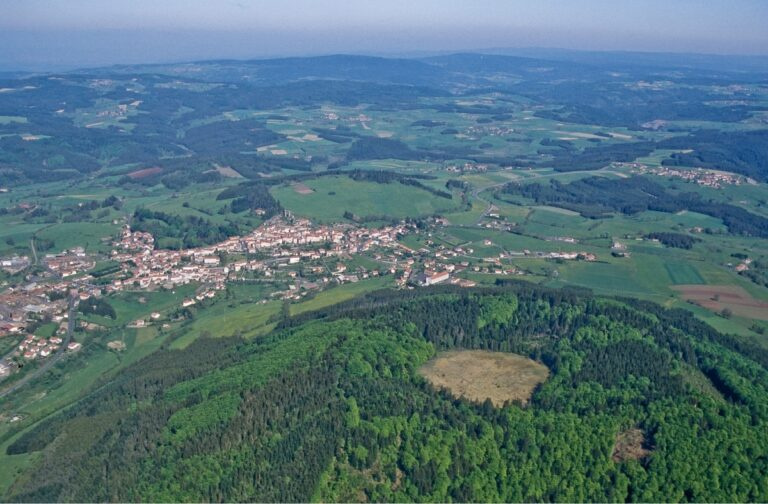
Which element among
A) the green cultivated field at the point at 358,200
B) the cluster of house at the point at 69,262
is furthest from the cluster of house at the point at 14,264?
the green cultivated field at the point at 358,200

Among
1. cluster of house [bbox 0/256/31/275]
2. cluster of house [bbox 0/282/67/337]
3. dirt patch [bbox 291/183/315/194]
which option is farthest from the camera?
dirt patch [bbox 291/183/315/194]

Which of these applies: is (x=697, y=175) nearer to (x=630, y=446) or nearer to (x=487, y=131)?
(x=487, y=131)

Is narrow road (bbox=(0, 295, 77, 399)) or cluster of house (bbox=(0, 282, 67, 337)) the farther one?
cluster of house (bbox=(0, 282, 67, 337))

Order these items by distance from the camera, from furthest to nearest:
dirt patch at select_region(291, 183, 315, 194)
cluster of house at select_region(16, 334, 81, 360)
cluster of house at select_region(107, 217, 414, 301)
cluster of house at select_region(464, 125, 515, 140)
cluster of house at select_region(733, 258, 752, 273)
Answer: cluster of house at select_region(464, 125, 515, 140), dirt patch at select_region(291, 183, 315, 194), cluster of house at select_region(733, 258, 752, 273), cluster of house at select_region(107, 217, 414, 301), cluster of house at select_region(16, 334, 81, 360)

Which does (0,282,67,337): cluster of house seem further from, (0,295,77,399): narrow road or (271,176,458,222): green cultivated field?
(271,176,458,222): green cultivated field

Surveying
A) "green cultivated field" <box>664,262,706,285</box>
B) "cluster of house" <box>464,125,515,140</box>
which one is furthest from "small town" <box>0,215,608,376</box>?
"cluster of house" <box>464,125,515,140</box>

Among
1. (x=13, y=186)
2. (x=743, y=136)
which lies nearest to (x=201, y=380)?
(x=13, y=186)

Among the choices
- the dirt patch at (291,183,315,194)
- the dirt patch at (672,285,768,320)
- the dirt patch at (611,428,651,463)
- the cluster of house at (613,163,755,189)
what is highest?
the cluster of house at (613,163,755,189)
